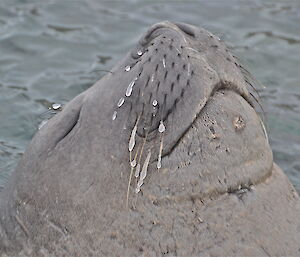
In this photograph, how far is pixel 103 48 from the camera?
8984 mm

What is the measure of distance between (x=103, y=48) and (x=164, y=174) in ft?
17.5

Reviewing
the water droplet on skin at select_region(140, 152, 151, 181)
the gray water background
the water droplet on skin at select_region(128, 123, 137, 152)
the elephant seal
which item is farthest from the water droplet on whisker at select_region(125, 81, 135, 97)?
the gray water background

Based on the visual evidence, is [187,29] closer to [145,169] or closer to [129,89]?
[129,89]

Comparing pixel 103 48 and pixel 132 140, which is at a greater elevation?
pixel 132 140

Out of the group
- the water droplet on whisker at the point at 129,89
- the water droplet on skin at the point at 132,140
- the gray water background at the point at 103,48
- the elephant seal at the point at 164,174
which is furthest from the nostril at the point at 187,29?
the gray water background at the point at 103,48

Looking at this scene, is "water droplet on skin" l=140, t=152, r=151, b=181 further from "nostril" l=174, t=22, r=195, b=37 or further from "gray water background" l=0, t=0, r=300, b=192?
"gray water background" l=0, t=0, r=300, b=192

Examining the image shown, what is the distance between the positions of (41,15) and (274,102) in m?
3.20

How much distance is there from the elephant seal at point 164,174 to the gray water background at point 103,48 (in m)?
2.31

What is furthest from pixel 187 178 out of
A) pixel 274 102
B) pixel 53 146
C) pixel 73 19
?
pixel 73 19

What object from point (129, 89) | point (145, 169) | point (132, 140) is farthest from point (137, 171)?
point (129, 89)

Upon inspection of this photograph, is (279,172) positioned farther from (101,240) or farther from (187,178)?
(101,240)

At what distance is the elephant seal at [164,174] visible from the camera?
3.78m

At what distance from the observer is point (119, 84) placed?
13.3ft

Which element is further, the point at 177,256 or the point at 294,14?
the point at 294,14
